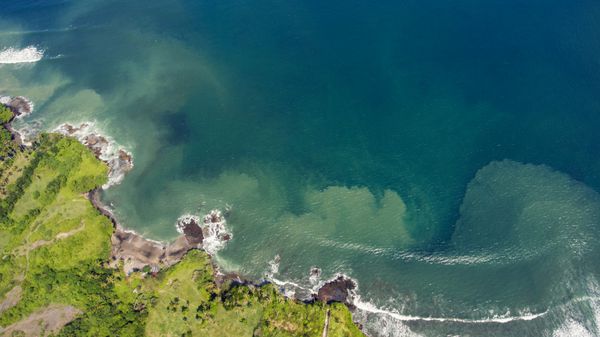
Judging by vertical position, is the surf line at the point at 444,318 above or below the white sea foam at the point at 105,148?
below

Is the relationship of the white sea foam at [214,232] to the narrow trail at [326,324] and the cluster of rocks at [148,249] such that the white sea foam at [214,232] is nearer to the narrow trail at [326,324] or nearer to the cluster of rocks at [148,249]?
the cluster of rocks at [148,249]

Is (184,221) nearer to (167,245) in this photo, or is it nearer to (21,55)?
(167,245)

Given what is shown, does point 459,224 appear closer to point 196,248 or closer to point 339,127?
Answer: point 339,127

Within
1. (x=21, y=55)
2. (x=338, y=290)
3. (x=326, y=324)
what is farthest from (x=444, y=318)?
(x=21, y=55)

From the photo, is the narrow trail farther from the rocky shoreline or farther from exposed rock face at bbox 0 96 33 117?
exposed rock face at bbox 0 96 33 117

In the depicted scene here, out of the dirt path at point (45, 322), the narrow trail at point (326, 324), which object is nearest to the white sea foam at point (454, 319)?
the narrow trail at point (326, 324)

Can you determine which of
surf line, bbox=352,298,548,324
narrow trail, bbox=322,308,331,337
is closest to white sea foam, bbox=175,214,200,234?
narrow trail, bbox=322,308,331,337
